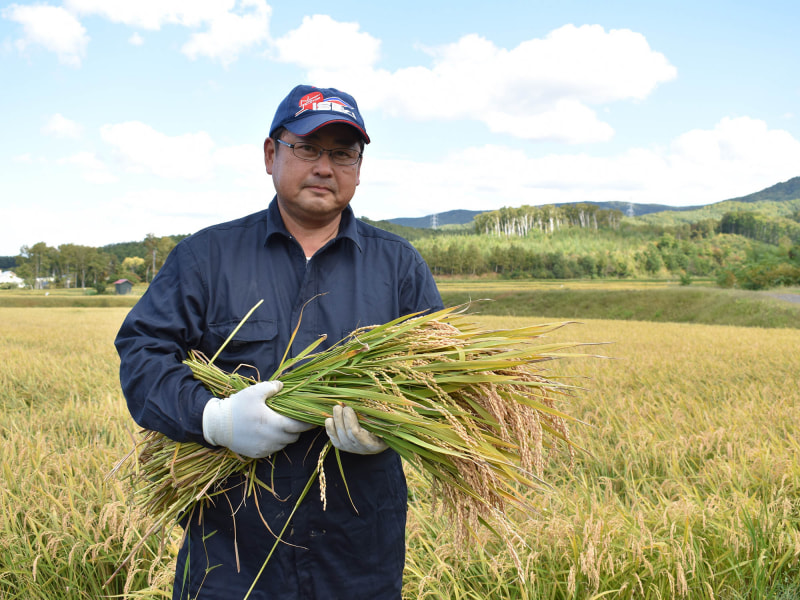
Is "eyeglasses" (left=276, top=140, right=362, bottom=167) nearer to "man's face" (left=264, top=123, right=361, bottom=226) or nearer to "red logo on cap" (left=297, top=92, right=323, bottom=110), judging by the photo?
"man's face" (left=264, top=123, right=361, bottom=226)

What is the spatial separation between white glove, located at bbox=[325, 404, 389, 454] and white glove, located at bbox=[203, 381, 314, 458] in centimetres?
14

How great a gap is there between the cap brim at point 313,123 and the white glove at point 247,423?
0.88m

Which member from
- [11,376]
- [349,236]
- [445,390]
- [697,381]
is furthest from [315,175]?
[11,376]

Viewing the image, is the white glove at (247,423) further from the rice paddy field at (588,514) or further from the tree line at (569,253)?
the tree line at (569,253)

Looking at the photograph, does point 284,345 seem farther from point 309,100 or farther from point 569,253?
point 569,253

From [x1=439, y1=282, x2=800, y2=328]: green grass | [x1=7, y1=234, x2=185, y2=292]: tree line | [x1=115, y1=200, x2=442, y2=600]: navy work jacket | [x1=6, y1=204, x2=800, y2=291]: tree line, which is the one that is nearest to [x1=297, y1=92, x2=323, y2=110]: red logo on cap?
[x1=115, y1=200, x2=442, y2=600]: navy work jacket

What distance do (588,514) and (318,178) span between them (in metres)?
2.29

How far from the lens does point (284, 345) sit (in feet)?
6.10

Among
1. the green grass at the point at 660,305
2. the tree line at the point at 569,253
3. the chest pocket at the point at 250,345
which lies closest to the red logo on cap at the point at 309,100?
the chest pocket at the point at 250,345

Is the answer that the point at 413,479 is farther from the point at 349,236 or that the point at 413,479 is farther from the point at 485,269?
the point at 485,269

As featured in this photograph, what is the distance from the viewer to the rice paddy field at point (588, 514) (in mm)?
2332

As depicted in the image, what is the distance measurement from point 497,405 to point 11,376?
799cm

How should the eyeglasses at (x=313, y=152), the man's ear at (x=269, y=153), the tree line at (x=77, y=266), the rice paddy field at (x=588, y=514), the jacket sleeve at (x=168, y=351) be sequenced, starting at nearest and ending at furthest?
the jacket sleeve at (x=168, y=351) → the eyeglasses at (x=313, y=152) → the man's ear at (x=269, y=153) → the rice paddy field at (x=588, y=514) → the tree line at (x=77, y=266)

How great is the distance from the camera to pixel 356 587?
1.83m
